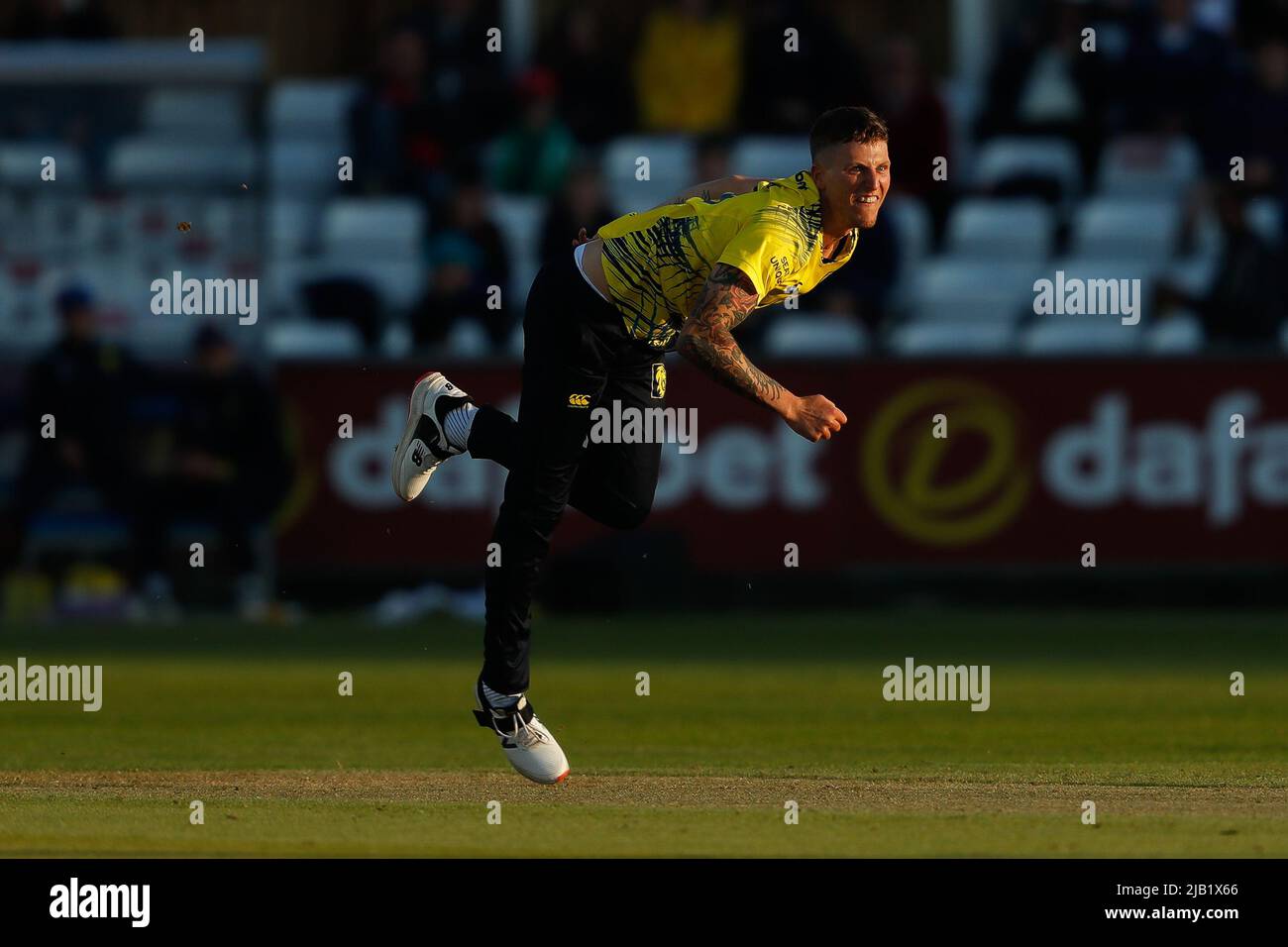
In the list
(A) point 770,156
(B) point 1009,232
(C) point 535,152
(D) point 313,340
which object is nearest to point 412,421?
(D) point 313,340

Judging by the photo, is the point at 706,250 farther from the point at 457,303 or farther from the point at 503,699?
the point at 457,303

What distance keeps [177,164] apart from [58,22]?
3.03m

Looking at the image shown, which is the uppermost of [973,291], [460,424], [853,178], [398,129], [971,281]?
[398,129]

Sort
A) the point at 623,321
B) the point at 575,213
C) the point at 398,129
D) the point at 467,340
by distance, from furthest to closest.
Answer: the point at 398,129, the point at 575,213, the point at 467,340, the point at 623,321

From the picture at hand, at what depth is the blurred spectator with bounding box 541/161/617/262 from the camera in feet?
63.3

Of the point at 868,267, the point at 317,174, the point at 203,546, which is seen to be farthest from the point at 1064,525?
the point at 317,174

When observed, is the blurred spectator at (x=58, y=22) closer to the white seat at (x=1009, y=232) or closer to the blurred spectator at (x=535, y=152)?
the blurred spectator at (x=535, y=152)

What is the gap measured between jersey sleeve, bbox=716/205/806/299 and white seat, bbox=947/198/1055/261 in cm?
1158

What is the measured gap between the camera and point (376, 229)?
69.5 feet

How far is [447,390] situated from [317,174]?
12.5 metres

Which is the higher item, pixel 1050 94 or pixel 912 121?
pixel 1050 94

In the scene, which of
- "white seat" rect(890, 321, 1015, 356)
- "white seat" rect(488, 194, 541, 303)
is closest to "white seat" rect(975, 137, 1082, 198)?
"white seat" rect(890, 321, 1015, 356)

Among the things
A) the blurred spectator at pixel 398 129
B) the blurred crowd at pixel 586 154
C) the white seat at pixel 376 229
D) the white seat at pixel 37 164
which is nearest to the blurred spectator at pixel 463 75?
the blurred crowd at pixel 586 154

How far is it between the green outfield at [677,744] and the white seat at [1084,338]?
6.96 feet
